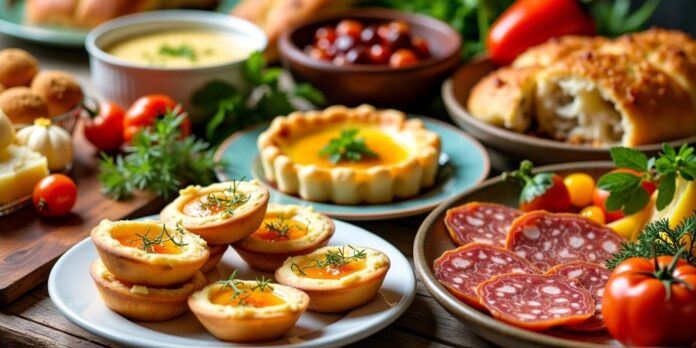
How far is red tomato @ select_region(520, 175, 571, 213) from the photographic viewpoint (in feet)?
10.6

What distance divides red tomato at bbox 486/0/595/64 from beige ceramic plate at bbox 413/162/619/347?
136 cm

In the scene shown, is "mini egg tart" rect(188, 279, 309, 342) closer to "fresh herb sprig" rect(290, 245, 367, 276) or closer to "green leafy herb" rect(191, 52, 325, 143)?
"fresh herb sprig" rect(290, 245, 367, 276)

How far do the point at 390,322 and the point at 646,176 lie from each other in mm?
1027

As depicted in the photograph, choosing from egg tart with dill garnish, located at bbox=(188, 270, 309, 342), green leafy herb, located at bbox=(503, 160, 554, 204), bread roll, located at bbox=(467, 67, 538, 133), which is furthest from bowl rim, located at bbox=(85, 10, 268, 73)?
egg tart with dill garnish, located at bbox=(188, 270, 309, 342)

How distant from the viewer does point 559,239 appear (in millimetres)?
2996

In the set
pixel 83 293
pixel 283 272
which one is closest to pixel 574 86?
pixel 283 272

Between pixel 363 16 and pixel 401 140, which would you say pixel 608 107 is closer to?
pixel 401 140

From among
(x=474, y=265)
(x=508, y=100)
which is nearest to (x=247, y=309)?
(x=474, y=265)

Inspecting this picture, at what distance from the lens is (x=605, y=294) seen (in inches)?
95.2

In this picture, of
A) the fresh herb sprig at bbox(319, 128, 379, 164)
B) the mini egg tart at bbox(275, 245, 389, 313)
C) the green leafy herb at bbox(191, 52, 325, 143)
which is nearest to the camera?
the mini egg tart at bbox(275, 245, 389, 313)

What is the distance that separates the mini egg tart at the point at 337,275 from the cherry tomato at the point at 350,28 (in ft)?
6.66

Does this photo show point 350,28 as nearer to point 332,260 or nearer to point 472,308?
point 332,260

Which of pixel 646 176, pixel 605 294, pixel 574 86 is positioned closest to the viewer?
pixel 605 294

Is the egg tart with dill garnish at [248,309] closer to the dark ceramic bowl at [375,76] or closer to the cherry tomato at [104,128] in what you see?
the cherry tomato at [104,128]
